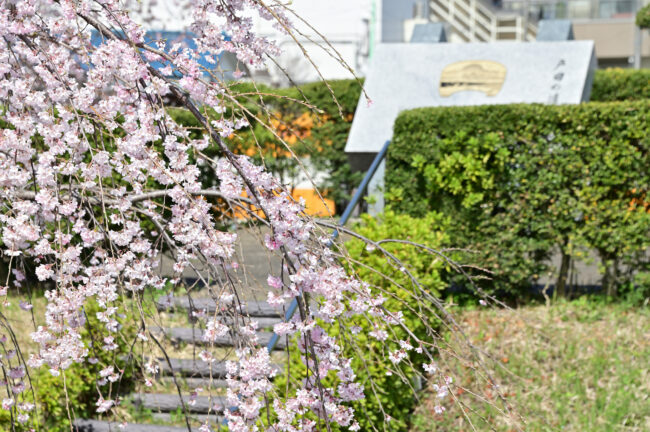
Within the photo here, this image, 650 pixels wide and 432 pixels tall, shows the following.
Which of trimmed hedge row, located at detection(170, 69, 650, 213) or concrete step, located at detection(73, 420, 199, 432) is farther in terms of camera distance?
trimmed hedge row, located at detection(170, 69, 650, 213)

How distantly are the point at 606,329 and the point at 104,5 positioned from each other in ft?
16.2

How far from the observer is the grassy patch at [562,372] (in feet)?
16.1

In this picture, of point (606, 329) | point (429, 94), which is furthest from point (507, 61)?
point (606, 329)

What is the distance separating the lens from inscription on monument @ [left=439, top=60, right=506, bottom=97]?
28.6ft

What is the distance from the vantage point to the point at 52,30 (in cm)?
211

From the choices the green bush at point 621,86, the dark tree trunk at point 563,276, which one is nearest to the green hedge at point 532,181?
Answer: the dark tree trunk at point 563,276

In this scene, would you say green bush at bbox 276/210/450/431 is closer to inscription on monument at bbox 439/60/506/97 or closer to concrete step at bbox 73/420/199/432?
Answer: concrete step at bbox 73/420/199/432

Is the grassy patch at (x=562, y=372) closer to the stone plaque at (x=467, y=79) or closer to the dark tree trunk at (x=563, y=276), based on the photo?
the dark tree trunk at (x=563, y=276)

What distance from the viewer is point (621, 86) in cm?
1262

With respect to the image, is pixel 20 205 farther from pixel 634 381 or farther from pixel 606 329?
pixel 606 329

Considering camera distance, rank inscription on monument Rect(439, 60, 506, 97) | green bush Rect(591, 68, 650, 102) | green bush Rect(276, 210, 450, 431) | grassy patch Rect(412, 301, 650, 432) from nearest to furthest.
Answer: green bush Rect(276, 210, 450, 431)
grassy patch Rect(412, 301, 650, 432)
inscription on monument Rect(439, 60, 506, 97)
green bush Rect(591, 68, 650, 102)

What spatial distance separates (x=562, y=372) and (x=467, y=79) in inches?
176

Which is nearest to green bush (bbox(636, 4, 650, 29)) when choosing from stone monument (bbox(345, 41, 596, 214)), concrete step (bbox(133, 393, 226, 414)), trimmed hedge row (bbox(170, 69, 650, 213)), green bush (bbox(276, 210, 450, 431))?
stone monument (bbox(345, 41, 596, 214))

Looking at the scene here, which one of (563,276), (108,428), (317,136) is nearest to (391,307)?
(108,428)
